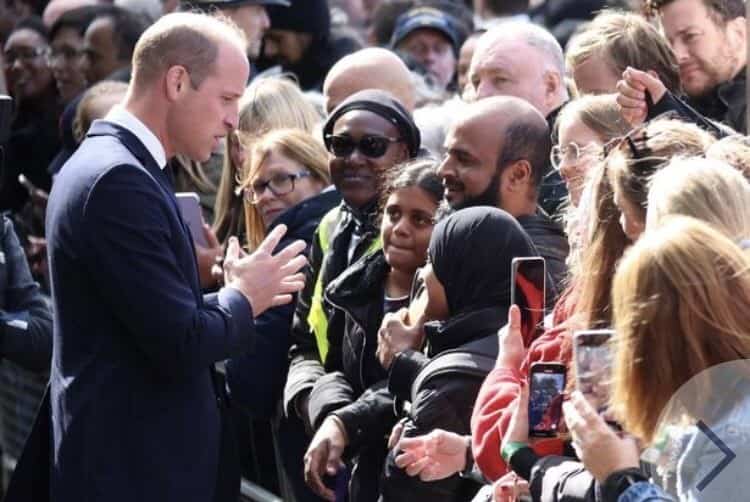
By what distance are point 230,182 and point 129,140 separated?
6.06ft

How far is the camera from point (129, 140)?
15.6ft

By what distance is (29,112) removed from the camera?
33.3 ft

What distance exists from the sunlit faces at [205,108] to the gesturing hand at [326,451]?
34.6 inches

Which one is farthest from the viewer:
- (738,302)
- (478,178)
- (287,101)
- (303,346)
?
(287,101)

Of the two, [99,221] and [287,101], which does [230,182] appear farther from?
[99,221]

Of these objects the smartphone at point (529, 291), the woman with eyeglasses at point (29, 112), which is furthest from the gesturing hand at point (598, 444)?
the woman with eyeglasses at point (29, 112)

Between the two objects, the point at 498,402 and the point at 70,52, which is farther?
the point at 70,52

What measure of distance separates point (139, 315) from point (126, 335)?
13cm

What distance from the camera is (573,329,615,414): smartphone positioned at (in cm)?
338

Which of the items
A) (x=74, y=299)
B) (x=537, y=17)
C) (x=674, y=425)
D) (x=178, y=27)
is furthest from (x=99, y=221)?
(x=537, y=17)

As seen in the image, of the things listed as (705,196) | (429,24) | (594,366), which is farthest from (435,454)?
(429,24)

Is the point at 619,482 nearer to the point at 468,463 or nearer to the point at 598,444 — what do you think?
the point at 598,444

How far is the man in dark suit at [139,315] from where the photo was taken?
4.52 metres

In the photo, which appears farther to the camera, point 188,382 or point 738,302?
point 188,382
